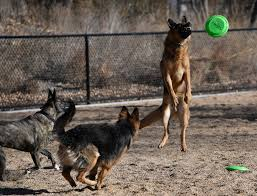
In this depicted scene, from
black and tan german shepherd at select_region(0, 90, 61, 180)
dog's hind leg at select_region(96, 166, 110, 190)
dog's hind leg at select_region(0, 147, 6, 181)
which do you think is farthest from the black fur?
black and tan german shepherd at select_region(0, 90, 61, 180)

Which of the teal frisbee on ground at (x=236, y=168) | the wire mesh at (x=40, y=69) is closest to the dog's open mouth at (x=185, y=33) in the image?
the teal frisbee on ground at (x=236, y=168)

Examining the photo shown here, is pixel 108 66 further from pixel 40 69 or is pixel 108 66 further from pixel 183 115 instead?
pixel 183 115

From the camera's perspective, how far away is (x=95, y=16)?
2008cm

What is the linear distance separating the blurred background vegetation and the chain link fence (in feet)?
6.49

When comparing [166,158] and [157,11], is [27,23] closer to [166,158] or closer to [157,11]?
[157,11]

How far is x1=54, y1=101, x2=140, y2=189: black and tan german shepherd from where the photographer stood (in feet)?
23.1

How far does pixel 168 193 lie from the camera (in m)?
7.35

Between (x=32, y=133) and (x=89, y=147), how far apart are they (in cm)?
139

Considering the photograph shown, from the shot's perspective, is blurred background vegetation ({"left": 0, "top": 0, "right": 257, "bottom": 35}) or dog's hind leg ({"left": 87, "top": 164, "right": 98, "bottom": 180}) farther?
blurred background vegetation ({"left": 0, "top": 0, "right": 257, "bottom": 35})

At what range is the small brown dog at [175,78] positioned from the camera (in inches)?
362

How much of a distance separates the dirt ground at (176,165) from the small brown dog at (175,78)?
538mm

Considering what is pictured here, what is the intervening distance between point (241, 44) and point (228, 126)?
6680mm

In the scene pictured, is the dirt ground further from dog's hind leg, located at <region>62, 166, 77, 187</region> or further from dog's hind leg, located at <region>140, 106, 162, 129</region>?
dog's hind leg, located at <region>140, 106, 162, 129</region>

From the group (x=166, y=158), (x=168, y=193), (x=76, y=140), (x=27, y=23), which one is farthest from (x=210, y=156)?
(x=27, y=23)
